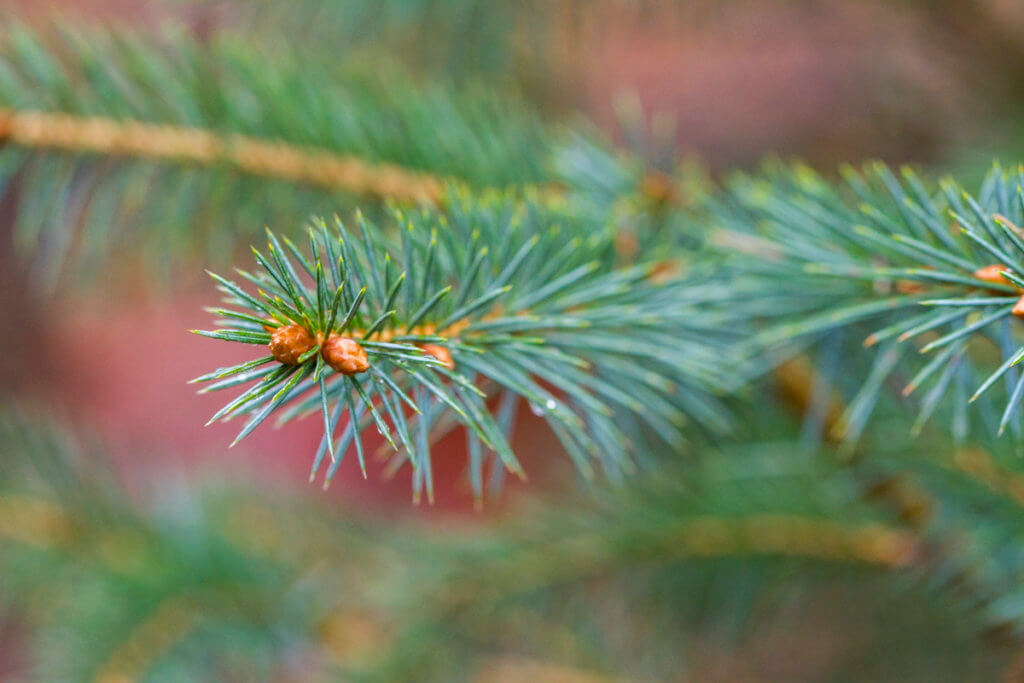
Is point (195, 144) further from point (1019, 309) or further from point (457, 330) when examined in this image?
point (1019, 309)

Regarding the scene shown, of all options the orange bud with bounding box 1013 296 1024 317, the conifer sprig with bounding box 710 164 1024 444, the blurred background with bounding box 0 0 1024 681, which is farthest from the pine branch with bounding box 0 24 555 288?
the orange bud with bounding box 1013 296 1024 317

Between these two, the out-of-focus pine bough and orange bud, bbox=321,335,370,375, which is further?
the out-of-focus pine bough

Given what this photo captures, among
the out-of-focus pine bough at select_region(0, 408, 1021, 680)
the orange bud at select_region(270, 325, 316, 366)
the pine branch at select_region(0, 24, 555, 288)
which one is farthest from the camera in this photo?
the out-of-focus pine bough at select_region(0, 408, 1021, 680)

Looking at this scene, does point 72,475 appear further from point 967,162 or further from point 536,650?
point 967,162

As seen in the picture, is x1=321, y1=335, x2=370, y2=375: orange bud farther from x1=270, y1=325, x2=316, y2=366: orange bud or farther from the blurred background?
the blurred background

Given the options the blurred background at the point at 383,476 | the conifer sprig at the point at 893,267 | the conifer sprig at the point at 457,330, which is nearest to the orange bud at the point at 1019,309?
the conifer sprig at the point at 893,267

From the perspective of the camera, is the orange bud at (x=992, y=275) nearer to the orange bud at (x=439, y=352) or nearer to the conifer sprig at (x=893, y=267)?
the conifer sprig at (x=893, y=267)

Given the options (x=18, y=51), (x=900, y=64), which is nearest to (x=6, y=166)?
(x=18, y=51)

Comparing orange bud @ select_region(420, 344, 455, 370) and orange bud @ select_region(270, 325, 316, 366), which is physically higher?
orange bud @ select_region(420, 344, 455, 370)
